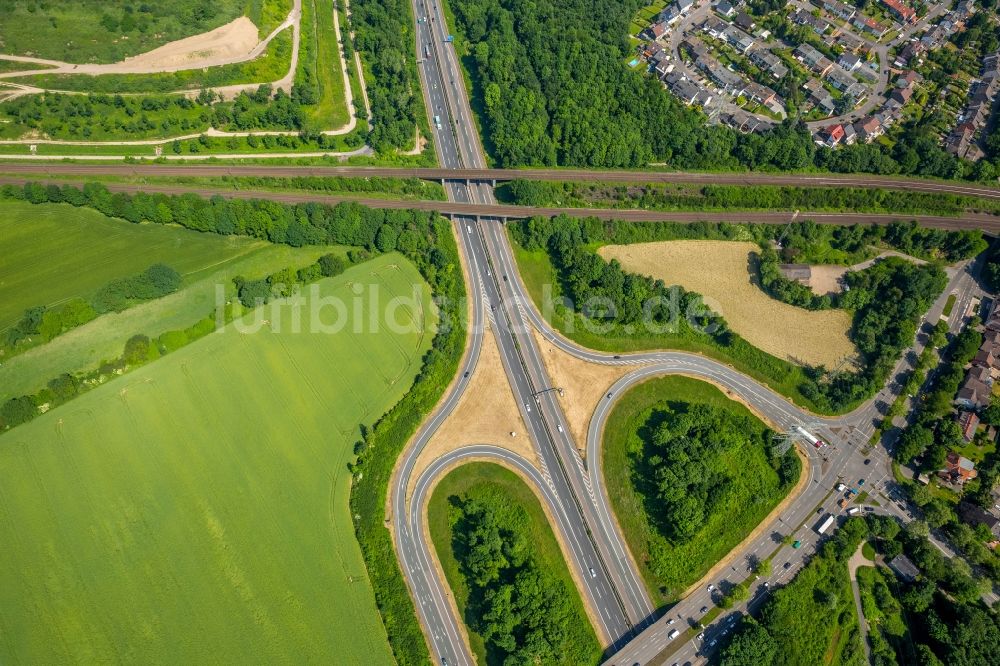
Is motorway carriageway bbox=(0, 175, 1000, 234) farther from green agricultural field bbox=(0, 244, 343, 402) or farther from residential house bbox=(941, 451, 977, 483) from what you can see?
residential house bbox=(941, 451, 977, 483)

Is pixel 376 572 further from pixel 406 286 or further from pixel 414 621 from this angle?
pixel 406 286

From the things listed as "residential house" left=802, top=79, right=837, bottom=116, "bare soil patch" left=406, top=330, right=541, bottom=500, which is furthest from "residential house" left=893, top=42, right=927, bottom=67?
"bare soil patch" left=406, top=330, right=541, bottom=500

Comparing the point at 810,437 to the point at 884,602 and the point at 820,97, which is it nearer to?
the point at 884,602

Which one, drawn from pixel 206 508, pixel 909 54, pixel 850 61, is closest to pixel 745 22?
pixel 850 61

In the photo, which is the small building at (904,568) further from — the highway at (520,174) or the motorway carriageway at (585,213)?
the highway at (520,174)

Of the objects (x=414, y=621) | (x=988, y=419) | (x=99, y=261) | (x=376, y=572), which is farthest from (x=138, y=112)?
(x=988, y=419)

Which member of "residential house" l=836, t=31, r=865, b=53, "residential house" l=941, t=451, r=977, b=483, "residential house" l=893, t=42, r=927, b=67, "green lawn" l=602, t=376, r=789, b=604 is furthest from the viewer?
"residential house" l=836, t=31, r=865, b=53
